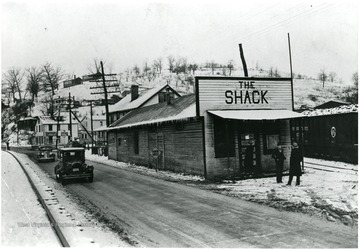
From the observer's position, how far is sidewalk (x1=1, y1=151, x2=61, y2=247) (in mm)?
6812

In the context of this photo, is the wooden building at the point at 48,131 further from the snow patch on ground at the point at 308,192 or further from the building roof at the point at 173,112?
the snow patch on ground at the point at 308,192

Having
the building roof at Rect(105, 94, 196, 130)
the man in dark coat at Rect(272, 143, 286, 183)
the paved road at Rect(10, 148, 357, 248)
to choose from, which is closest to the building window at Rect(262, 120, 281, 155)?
the man in dark coat at Rect(272, 143, 286, 183)

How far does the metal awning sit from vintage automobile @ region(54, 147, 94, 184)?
21.2 ft

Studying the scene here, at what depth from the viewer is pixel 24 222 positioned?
828 cm

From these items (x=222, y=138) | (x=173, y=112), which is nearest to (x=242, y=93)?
(x=222, y=138)

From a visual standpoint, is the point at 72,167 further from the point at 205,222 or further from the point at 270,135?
the point at 270,135

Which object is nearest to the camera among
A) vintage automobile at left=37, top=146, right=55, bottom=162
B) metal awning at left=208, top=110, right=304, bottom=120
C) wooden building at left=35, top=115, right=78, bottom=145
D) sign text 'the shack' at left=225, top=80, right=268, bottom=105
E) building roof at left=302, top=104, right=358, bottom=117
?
metal awning at left=208, top=110, right=304, bottom=120

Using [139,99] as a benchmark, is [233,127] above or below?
below

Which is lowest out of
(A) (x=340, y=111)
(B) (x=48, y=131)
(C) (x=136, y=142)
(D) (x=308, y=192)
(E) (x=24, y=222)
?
(D) (x=308, y=192)

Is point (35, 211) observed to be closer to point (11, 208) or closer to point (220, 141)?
point (11, 208)

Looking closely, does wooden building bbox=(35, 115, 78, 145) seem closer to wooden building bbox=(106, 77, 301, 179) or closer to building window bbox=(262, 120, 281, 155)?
wooden building bbox=(106, 77, 301, 179)

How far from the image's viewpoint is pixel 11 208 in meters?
9.91

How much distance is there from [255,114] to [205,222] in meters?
9.20

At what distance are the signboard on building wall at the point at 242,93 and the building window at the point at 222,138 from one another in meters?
0.83
